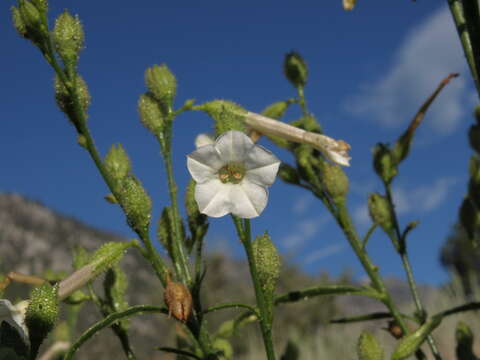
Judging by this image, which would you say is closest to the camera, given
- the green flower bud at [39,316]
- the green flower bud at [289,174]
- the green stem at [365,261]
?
the green flower bud at [39,316]

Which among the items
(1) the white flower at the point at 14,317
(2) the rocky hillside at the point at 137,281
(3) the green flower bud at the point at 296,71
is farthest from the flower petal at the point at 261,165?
(2) the rocky hillside at the point at 137,281

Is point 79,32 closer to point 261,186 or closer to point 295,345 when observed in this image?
point 261,186

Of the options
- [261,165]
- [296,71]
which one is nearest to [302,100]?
[296,71]

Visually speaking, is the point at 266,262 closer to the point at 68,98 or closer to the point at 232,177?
the point at 232,177

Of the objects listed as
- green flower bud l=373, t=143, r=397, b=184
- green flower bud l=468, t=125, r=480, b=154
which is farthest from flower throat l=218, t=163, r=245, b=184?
green flower bud l=468, t=125, r=480, b=154

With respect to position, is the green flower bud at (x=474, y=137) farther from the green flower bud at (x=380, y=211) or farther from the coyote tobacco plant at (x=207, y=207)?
the green flower bud at (x=380, y=211)

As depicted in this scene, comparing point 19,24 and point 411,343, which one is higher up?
point 19,24

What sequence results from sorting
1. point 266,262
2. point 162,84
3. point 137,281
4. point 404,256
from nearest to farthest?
1. point 266,262
2. point 162,84
3. point 404,256
4. point 137,281
